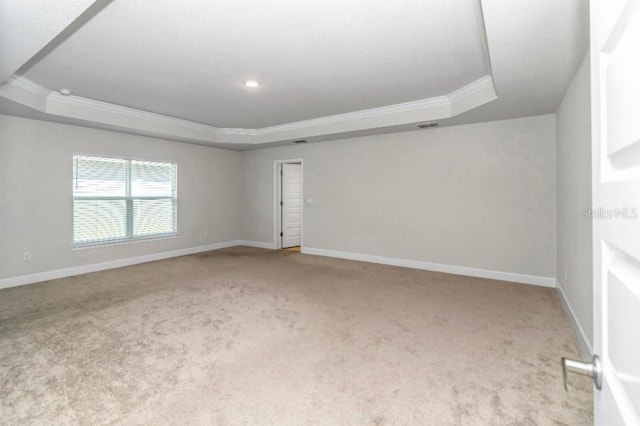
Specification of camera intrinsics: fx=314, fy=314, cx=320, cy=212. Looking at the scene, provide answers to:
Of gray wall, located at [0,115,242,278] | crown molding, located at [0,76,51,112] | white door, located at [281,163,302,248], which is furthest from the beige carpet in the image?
white door, located at [281,163,302,248]

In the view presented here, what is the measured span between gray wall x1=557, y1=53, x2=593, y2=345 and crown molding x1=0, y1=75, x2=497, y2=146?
2.91 feet

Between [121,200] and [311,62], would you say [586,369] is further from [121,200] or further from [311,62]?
[121,200]

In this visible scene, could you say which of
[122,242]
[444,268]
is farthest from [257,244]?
[444,268]

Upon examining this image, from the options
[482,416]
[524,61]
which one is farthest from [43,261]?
Result: [524,61]

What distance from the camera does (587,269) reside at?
2.58 meters

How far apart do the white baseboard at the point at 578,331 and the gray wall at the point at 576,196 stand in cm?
4

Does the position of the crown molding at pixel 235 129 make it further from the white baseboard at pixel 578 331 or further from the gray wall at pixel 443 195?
the white baseboard at pixel 578 331

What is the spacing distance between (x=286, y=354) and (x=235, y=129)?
5.07m

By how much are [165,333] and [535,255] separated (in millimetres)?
4734

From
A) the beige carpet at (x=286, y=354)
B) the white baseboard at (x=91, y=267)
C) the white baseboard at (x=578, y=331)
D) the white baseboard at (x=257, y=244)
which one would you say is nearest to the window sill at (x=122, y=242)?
the white baseboard at (x=91, y=267)

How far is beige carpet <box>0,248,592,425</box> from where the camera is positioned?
6.09 ft

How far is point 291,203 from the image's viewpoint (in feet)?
24.6

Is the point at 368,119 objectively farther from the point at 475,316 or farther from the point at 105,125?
the point at 105,125

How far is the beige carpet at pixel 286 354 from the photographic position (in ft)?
6.09
